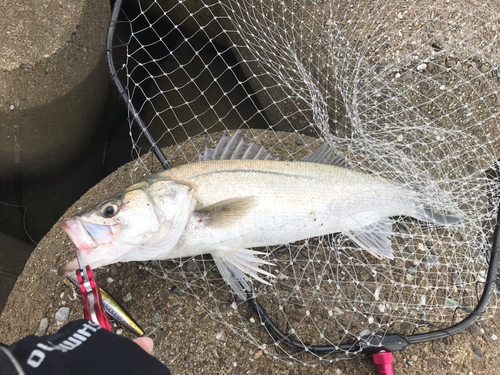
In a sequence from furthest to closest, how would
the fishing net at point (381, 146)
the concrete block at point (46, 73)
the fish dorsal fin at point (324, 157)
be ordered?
the concrete block at point (46, 73) < the fish dorsal fin at point (324, 157) < the fishing net at point (381, 146)

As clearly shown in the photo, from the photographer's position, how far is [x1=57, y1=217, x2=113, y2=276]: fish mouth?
152cm

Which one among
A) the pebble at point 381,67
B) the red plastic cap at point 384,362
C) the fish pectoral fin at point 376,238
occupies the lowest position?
the red plastic cap at point 384,362

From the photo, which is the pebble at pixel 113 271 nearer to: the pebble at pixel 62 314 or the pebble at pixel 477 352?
the pebble at pixel 62 314

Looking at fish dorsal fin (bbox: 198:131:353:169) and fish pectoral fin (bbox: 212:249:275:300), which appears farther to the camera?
fish dorsal fin (bbox: 198:131:353:169)

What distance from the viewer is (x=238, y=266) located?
190 cm

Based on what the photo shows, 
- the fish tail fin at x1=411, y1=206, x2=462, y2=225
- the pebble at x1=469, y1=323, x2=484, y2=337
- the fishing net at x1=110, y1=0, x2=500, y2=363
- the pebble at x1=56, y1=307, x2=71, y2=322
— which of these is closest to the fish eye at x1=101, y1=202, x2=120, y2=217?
the fishing net at x1=110, y1=0, x2=500, y2=363

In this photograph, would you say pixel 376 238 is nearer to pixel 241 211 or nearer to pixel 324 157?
pixel 324 157

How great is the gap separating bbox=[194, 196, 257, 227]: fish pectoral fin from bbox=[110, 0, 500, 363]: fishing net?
0.35 m

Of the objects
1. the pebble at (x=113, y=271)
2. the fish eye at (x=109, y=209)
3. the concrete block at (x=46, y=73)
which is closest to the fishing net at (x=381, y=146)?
the pebble at (x=113, y=271)

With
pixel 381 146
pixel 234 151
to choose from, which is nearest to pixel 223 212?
pixel 234 151

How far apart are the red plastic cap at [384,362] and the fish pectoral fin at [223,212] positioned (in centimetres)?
115

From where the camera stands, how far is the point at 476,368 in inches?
76.2

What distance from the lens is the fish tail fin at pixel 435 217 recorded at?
201 cm

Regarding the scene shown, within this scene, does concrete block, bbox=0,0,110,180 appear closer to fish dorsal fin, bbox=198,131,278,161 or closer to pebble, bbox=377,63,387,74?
fish dorsal fin, bbox=198,131,278,161
